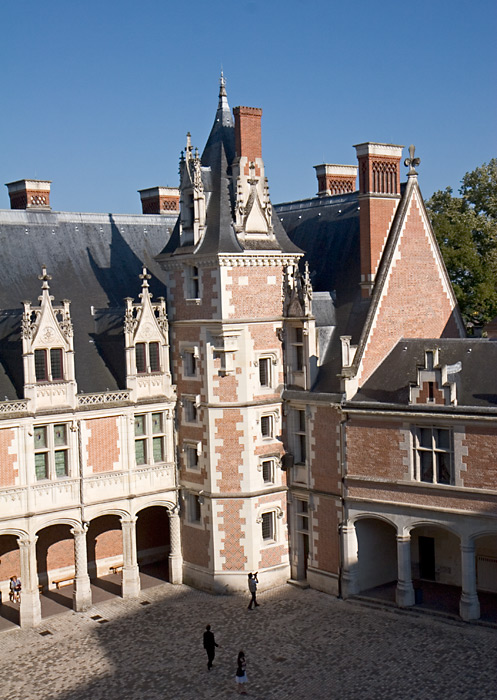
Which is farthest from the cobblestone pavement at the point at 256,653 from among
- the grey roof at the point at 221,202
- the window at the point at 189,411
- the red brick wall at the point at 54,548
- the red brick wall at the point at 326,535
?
the grey roof at the point at 221,202

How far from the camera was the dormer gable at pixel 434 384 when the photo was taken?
94.8 feet

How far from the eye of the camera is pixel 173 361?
34781mm

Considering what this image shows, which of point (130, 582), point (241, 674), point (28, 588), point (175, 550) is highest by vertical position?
point (175, 550)

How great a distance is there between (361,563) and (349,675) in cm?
628

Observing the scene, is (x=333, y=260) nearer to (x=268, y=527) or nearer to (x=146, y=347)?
(x=146, y=347)

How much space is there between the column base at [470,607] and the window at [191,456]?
10.5 m

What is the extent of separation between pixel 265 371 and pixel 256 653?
399 inches

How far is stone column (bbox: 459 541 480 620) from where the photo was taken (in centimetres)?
2870

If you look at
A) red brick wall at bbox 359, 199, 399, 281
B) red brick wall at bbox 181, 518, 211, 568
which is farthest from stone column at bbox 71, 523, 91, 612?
red brick wall at bbox 359, 199, 399, 281

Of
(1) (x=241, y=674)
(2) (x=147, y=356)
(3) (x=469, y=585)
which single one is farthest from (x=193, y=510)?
(3) (x=469, y=585)

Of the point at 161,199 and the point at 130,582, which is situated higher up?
the point at 161,199

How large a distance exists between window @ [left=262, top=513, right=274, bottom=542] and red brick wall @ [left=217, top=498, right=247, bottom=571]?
106 centimetres

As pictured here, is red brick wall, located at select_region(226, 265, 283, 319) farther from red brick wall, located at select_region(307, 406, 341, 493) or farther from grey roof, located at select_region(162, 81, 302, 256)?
red brick wall, located at select_region(307, 406, 341, 493)

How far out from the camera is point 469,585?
28781 millimetres
